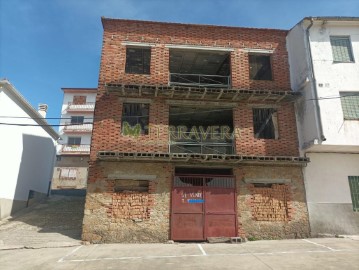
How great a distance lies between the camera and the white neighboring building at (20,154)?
1559 cm

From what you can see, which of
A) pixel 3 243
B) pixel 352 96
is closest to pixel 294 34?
pixel 352 96

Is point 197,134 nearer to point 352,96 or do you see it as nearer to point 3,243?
point 352,96

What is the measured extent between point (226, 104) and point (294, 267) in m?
8.52

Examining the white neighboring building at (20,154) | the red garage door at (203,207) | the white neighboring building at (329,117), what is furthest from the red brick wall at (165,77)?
the white neighboring building at (20,154)

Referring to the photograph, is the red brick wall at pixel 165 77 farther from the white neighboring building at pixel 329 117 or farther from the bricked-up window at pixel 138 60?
A: the white neighboring building at pixel 329 117

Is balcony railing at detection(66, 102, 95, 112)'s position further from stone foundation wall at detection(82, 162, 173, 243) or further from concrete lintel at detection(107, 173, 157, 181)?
concrete lintel at detection(107, 173, 157, 181)

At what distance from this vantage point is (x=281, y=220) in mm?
13055

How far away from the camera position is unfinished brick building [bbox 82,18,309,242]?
12.7 m

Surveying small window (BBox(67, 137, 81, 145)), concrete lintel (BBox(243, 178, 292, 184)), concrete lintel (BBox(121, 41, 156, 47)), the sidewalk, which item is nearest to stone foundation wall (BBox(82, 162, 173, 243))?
the sidewalk

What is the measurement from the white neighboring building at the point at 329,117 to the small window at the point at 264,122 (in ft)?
4.31

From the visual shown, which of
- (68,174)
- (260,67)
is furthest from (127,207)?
(68,174)

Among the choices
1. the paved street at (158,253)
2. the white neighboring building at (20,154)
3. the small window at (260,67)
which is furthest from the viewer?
the small window at (260,67)

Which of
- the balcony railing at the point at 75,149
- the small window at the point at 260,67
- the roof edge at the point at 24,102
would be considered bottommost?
the roof edge at the point at 24,102

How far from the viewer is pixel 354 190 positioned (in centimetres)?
1373
